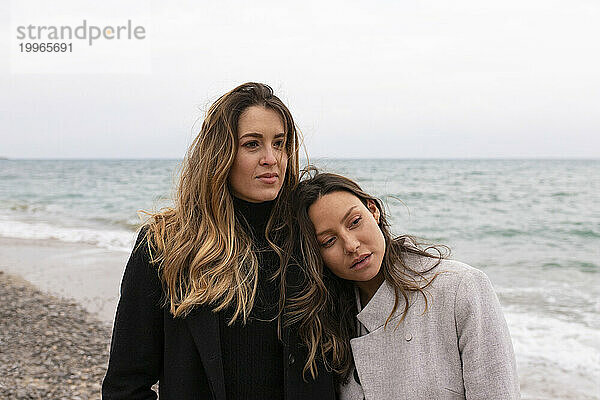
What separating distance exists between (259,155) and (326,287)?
0.59 m

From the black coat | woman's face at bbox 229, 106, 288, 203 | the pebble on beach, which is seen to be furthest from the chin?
the pebble on beach

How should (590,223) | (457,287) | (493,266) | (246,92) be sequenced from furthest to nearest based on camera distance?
(590,223) → (493,266) → (246,92) → (457,287)

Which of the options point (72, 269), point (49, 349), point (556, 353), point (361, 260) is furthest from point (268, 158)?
point (72, 269)

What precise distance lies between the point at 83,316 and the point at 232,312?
600 centimetres

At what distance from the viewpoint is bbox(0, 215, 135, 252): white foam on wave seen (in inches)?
564

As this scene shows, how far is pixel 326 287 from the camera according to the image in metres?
2.73

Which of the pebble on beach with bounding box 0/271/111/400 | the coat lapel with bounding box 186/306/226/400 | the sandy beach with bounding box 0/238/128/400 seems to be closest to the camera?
the coat lapel with bounding box 186/306/226/400

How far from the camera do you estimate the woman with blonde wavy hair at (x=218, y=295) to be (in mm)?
2602

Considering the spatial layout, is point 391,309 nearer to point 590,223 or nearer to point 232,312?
point 232,312

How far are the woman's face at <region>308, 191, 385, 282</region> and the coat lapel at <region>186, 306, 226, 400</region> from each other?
0.51 m

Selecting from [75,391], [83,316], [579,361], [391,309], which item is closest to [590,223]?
[579,361]

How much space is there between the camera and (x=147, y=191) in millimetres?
28656

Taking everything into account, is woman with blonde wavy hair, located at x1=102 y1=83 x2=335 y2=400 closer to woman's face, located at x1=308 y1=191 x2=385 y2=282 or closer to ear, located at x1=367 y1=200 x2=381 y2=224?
woman's face, located at x1=308 y1=191 x2=385 y2=282

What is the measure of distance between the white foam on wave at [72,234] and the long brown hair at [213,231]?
1103cm
